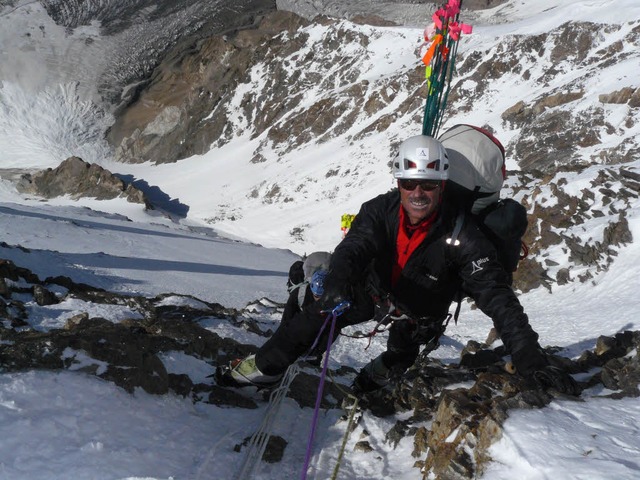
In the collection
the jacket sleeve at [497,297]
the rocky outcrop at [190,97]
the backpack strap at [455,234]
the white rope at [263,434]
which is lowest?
the white rope at [263,434]

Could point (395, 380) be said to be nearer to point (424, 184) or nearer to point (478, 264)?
point (478, 264)

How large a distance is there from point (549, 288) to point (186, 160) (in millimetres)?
58423

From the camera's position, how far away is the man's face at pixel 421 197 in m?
4.13

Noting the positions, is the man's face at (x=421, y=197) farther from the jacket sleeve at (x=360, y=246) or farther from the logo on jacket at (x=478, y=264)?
the logo on jacket at (x=478, y=264)

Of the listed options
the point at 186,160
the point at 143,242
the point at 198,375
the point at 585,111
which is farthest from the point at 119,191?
the point at 198,375

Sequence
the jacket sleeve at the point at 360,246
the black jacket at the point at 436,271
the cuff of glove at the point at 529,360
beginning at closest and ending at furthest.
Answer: the cuff of glove at the point at 529,360
the black jacket at the point at 436,271
the jacket sleeve at the point at 360,246

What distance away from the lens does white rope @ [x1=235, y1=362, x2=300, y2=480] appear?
382cm

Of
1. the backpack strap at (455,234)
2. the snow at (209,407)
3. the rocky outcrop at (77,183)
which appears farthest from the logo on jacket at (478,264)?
the rocky outcrop at (77,183)

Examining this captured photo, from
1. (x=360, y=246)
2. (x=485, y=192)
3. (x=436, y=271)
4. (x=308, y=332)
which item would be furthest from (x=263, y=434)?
(x=485, y=192)

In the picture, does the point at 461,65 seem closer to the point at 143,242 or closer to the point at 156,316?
the point at 143,242

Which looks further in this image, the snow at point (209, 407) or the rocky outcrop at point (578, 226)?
the rocky outcrop at point (578, 226)

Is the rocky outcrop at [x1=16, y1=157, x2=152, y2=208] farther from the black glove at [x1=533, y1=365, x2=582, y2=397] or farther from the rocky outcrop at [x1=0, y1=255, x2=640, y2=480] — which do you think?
the black glove at [x1=533, y1=365, x2=582, y2=397]

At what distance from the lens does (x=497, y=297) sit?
3.92m

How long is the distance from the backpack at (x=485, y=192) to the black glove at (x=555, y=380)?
118 cm
